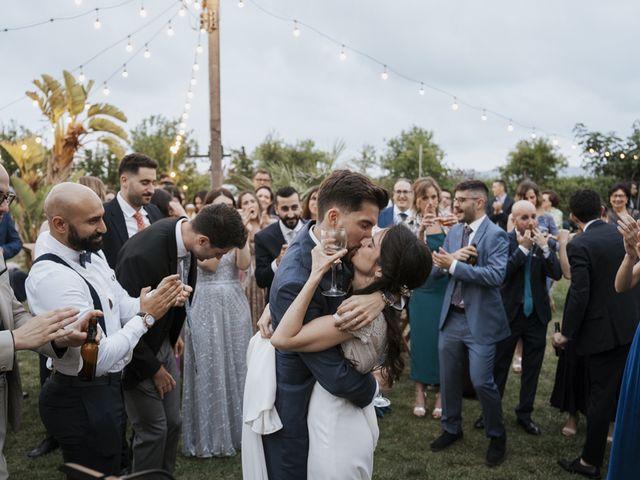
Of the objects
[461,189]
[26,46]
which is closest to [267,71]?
[26,46]

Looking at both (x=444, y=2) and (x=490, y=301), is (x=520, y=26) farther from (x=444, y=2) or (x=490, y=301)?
(x=490, y=301)

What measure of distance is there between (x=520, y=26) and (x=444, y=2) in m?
2.67

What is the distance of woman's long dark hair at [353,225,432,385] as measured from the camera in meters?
2.10

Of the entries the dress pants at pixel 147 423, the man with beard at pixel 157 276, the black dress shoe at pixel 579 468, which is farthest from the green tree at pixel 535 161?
the dress pants at pixel 147 423

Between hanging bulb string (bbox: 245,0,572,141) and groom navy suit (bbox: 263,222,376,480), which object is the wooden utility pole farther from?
groom navy suit (bbox: 263,222,376,480)

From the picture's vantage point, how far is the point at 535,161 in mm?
26516

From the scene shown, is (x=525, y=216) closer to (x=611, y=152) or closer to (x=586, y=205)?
(x=586, y=205)

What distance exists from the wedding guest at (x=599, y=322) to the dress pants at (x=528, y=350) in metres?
0.86

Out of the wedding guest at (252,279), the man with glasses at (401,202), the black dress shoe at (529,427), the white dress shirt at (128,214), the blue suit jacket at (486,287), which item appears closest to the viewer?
the blue suit jacket at (486,287)

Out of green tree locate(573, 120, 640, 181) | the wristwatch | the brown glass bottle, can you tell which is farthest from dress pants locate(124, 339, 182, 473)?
green tree locate(573, 120, 640, 181)

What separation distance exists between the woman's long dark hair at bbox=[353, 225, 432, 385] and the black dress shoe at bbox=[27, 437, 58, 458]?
3.78 meters

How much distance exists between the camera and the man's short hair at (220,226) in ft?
10.5

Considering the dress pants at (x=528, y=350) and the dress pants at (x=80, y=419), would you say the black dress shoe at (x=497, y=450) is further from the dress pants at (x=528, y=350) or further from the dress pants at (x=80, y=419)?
the dress pants at (x=80, y=419)

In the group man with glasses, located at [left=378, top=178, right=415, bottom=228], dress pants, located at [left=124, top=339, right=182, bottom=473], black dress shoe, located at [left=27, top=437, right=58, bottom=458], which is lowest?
black dress shoe, located at [left=27, top=437, right=58, bottom=458]
